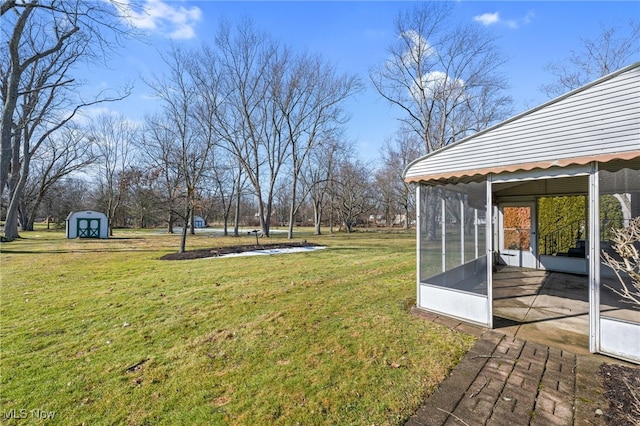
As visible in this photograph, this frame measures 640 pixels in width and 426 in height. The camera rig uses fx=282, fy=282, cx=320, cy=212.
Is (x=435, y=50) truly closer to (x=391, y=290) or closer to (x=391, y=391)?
(x=391, y=290)

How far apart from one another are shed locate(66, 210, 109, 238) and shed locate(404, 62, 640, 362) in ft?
71.4

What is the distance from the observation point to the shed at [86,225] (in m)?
18.4

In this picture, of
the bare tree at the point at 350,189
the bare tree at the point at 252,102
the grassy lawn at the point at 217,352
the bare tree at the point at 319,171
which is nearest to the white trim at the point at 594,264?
the grassy lawn at the point at 217,352

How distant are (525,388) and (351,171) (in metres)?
27.8

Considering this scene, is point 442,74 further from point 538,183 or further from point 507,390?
point 507,390

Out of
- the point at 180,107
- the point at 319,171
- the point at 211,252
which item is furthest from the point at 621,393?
the point at 319,171

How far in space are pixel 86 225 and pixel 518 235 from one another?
2368 centimetres

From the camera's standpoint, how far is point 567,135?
335 cm

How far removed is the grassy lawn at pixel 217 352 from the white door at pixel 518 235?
13.5 ft

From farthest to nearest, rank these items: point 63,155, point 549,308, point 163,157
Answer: point 63,155, point 163,157, point 549,308

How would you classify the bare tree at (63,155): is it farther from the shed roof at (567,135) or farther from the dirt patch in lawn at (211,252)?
the shed roof at (567,135)

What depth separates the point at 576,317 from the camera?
163 inches

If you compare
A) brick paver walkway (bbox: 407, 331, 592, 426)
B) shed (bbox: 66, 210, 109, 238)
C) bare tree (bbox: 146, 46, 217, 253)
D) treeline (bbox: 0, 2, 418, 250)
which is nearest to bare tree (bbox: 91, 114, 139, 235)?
treeline (bbox: 0, 2, 418, 250)

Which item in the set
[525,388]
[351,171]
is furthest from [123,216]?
[525,388]
